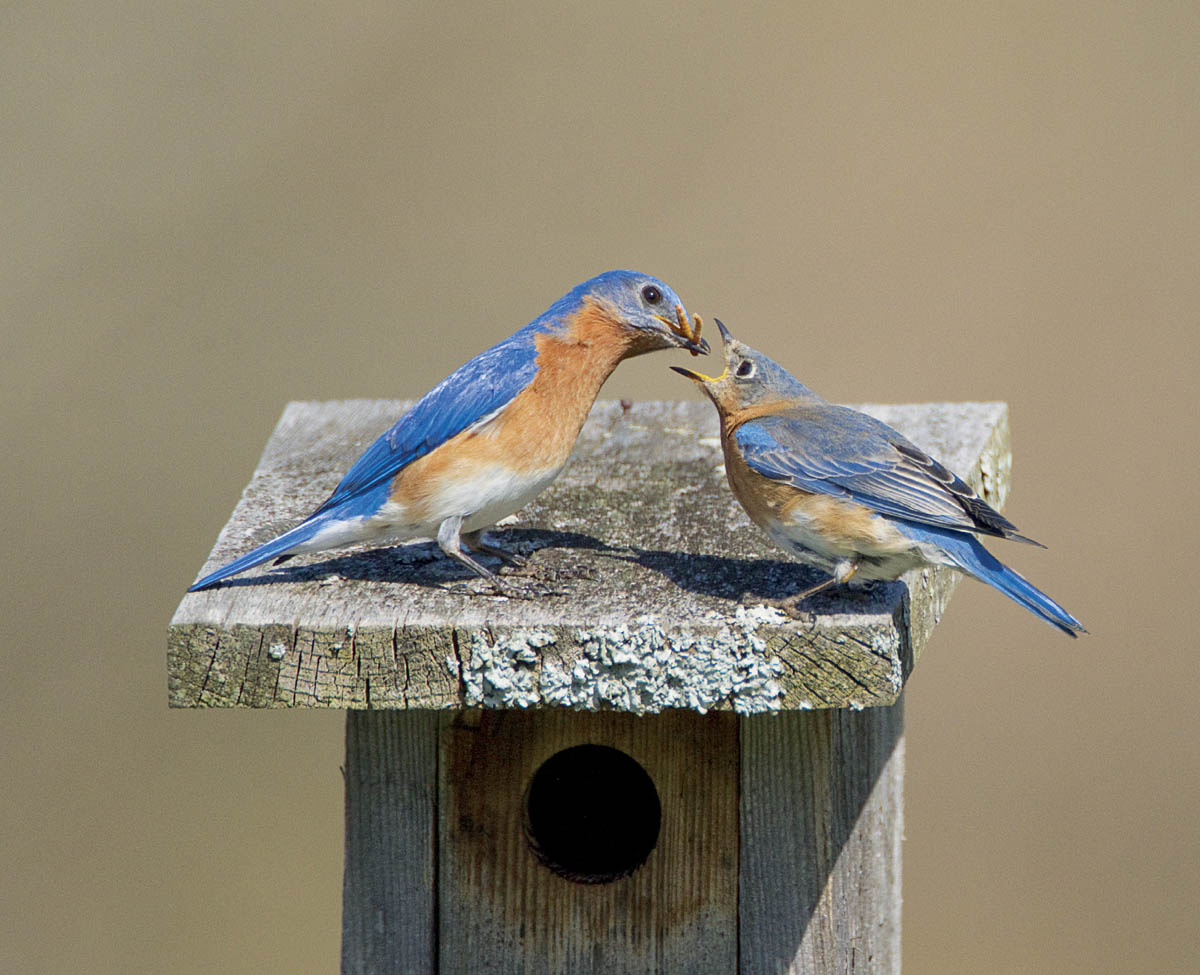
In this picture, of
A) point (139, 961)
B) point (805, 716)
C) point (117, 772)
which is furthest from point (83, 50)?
point (805, 716)

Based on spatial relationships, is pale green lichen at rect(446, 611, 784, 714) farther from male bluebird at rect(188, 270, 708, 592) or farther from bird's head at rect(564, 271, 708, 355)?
bird's head at rect(564, 271, 708, 355)

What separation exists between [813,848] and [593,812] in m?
0.77

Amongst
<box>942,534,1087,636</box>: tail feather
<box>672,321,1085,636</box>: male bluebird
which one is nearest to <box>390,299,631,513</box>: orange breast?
<box>672,321,1085,636</box>: male bluebird

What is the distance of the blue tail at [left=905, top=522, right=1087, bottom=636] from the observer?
3.35m

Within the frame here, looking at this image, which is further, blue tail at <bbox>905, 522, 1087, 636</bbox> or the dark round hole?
the dark round hole

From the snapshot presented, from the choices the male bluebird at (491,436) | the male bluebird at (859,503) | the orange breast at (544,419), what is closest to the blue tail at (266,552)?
the male bluebird at (491,436)

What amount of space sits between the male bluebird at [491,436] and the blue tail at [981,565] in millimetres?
872

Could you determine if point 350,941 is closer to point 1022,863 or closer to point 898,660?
point 898,660

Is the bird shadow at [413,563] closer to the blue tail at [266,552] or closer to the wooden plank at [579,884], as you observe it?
the blue tail at [266,552]

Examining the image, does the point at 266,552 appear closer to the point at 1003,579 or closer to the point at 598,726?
the point at 598,726

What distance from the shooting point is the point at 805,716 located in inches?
142

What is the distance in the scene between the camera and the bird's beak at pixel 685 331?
155 inches

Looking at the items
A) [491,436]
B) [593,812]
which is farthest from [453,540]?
[593,812]

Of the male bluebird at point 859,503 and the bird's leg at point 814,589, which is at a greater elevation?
the male bluebird at point 859,503
